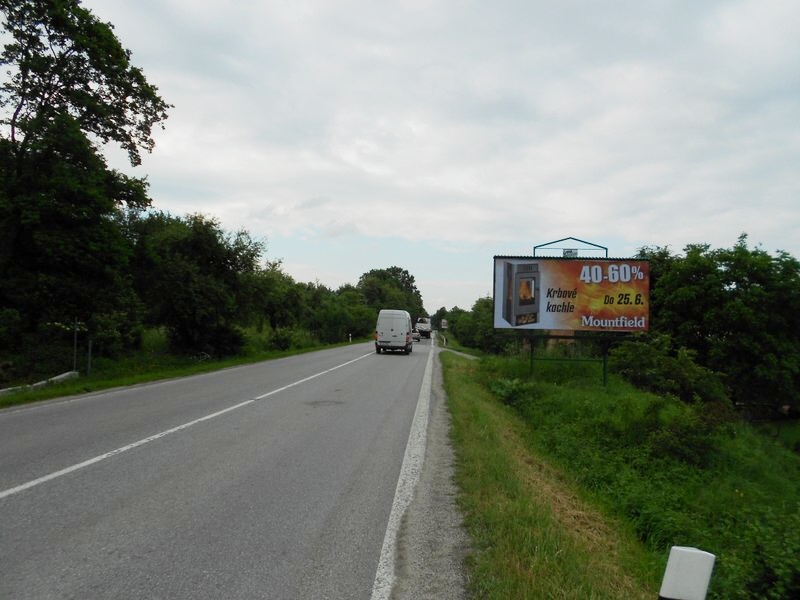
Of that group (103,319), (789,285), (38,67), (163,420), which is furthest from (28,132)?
(789,285)

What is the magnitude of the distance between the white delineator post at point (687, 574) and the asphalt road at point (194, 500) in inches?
77.6

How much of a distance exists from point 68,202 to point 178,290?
294 inches

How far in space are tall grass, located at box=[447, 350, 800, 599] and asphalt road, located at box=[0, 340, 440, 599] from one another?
111 inches

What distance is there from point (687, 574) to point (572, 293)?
1567cm

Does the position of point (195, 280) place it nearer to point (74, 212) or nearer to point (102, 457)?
point (74, 212)

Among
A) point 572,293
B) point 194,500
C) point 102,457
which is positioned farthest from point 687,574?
point 572,293

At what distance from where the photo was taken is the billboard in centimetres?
1720

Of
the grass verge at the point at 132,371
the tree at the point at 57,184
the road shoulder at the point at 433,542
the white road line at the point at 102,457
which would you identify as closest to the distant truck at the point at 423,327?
the grass verge at the point at 132,371

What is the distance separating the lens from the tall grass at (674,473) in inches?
181

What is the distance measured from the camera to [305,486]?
5.96 meters

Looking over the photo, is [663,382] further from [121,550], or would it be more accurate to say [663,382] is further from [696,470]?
[121,550]

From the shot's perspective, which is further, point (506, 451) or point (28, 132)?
point (28, 132)

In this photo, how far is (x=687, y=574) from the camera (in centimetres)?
237

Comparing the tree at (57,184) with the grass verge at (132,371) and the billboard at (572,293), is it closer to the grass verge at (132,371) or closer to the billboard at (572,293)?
the grass verge at (132,371)
